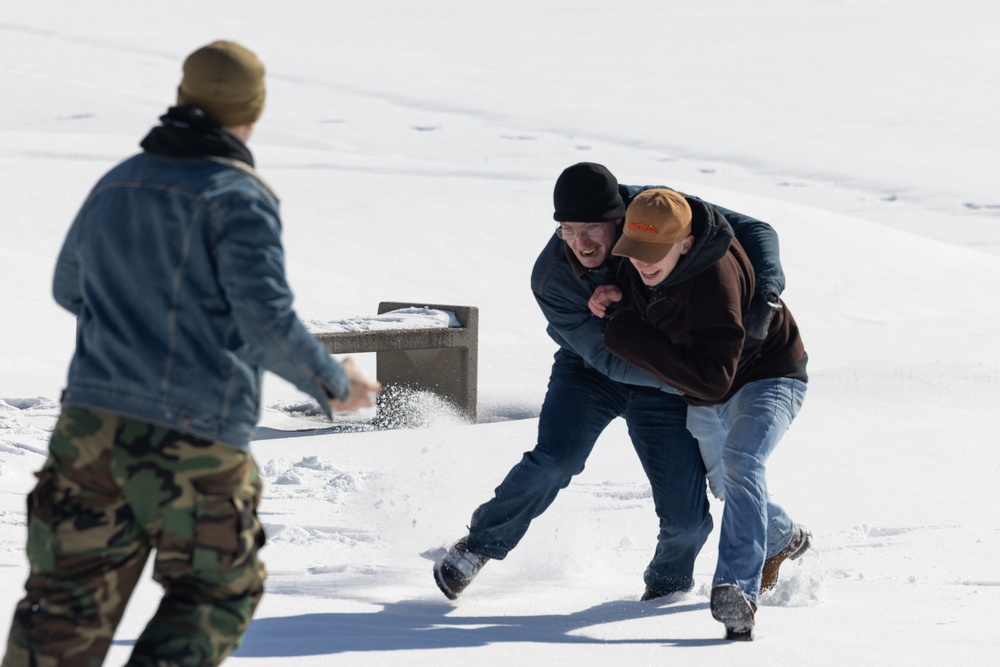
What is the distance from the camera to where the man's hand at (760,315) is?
4016mm

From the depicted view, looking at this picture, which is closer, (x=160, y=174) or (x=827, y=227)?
(x=160, y=174)

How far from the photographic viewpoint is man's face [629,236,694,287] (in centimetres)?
383

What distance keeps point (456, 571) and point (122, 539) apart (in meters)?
1.95

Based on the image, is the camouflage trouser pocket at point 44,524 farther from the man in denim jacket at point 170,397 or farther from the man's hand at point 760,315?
the man's hand at point 760,315

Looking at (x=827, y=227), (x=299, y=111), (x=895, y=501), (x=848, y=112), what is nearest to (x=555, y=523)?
(x=895, y=501)

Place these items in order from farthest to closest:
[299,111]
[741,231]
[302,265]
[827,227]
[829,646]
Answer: [299,111], [827,227], [302,265], [741,231], [829,646]

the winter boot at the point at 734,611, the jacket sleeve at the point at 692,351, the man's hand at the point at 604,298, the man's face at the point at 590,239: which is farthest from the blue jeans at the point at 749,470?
the man's face at the point at 590,239

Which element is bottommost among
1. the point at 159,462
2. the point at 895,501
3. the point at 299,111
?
the point at 299,111

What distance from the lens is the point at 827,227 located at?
15734 millimetres

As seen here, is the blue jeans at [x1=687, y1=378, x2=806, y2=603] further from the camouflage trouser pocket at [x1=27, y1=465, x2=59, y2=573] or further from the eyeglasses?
the camouflage trouser pocket at [x1=27, y1=465, x2=59, y2=573]

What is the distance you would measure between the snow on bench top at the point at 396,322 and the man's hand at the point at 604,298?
3.48 meters

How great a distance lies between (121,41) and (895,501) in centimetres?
4219

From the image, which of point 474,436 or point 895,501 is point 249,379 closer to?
point 895,501

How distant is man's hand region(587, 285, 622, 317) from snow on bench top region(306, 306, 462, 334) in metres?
3.48
